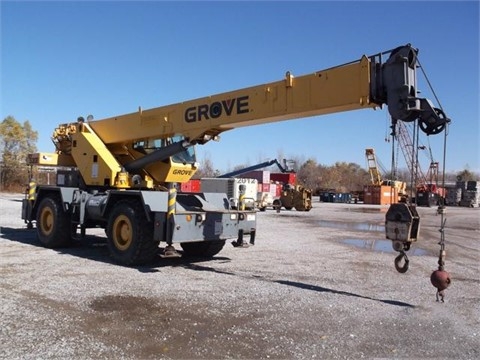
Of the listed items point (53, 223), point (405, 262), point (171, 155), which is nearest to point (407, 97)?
point (405, 262)

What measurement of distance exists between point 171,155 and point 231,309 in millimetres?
5025

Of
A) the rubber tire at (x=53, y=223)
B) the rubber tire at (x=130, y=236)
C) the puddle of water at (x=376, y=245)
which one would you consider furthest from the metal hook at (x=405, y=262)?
the rubber tire at (x=53, y=223)

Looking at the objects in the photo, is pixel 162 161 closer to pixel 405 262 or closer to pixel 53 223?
pixel 53 223

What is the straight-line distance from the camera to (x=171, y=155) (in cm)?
1072

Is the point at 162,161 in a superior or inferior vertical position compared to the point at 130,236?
superior

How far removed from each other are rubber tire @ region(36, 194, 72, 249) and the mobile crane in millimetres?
24

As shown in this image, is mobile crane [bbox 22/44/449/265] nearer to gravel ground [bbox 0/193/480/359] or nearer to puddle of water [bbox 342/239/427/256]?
gravel ground [bbox 0/193/480/359]

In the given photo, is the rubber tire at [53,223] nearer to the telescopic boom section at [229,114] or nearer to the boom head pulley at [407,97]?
the telescopic boom section at [229,114]

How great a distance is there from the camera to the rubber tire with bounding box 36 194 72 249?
1170cm

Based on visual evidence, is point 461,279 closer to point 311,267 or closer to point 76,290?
point 311,267

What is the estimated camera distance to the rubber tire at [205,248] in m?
10.9

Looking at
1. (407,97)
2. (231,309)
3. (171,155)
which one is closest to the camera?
(231,309)

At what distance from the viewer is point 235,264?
10.2m

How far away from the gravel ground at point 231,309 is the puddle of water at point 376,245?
7.03 feet
